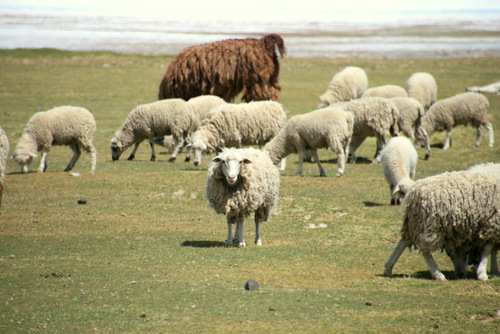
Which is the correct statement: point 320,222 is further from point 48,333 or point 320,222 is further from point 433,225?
point 48,333

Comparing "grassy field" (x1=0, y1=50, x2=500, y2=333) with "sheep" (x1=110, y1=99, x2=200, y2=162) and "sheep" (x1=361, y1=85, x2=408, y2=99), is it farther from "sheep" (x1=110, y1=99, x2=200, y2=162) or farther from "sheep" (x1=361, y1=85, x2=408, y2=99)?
"sheep" (x1=361, y1=85, x2=408, y2=99)

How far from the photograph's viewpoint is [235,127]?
17.8 m

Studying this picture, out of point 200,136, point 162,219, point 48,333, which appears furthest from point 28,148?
point 48,333

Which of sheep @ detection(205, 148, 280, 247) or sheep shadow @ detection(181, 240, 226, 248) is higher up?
sheep @ detection(205, 148, 280, 247)

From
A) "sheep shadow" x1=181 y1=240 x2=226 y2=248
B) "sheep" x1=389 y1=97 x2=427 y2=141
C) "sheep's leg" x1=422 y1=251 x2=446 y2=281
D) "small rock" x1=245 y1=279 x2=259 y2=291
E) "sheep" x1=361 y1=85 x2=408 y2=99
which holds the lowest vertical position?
"sheep shadow" x1=181 y1=240 x2=226 y2=248

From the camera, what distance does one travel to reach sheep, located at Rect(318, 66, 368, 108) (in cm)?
2539

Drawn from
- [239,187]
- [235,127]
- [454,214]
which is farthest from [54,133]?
[454,214]

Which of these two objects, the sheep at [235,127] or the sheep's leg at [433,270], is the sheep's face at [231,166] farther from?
the sheep at [235,127]

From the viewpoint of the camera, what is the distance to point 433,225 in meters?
8.33

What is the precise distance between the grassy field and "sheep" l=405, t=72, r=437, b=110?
5725 mm

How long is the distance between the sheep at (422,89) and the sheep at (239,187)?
58.5ft

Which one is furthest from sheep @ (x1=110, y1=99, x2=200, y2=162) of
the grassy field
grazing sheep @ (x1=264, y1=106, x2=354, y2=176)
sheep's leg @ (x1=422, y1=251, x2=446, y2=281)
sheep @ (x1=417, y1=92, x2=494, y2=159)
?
sheep's leg @ (x1=422, y1=251, x2=446, y2=281)

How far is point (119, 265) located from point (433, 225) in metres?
4.73

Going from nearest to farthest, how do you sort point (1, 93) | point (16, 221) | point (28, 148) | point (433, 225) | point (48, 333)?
point (48, 333) < point (433, 225) < point (16, 221) < point (28, 148) < point (1, 93)
